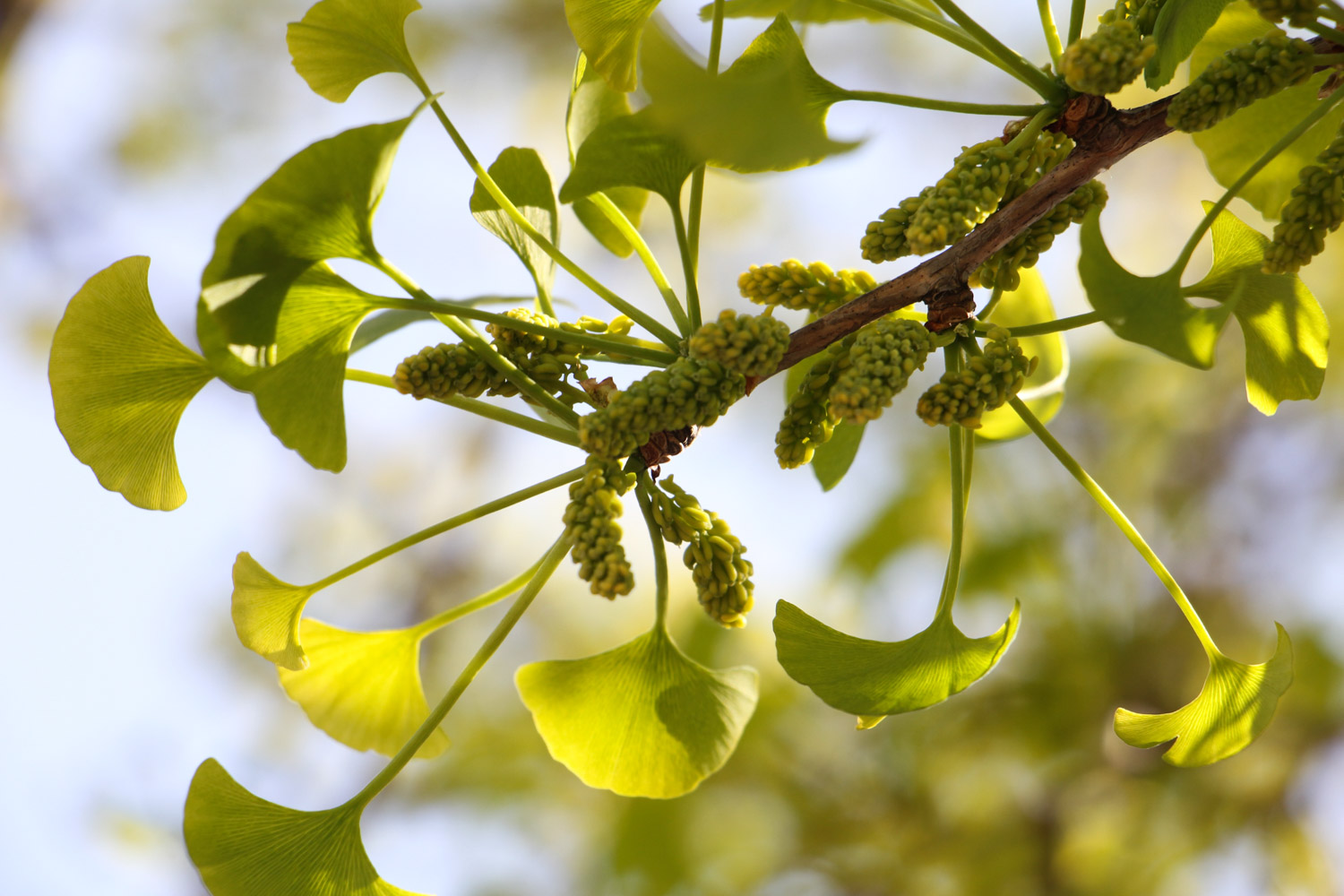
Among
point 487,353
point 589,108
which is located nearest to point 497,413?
point 487,353

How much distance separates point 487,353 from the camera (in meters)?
0.32

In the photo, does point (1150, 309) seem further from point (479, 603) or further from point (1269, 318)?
point (479, 603)

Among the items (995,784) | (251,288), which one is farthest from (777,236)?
(251,288)

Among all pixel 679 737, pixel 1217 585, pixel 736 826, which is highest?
pixel 1217 585

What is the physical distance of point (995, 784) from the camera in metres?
1.20

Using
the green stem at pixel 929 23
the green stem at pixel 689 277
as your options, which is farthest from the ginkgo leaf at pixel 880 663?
the green stem at pixel 929 23

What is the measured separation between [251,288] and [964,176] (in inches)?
9.3

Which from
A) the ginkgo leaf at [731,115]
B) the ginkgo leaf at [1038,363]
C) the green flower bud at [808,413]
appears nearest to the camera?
the ginkgo leaf at [731,115]

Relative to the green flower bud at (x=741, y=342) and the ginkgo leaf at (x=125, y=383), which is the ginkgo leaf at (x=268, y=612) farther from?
the green flower bud at (x=741, y=342)

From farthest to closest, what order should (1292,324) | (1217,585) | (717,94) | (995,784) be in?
(1217,585)
(995,784)
(1292,324)
(717,94)

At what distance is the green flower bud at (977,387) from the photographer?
0.97 ft

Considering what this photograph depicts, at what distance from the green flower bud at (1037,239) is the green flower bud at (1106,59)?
5 centimetres

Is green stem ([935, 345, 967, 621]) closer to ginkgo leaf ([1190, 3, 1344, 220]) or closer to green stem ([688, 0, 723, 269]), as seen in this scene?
green stem ([688, 0, 723, 269])

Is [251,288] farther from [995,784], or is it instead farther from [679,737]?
[995,784]
